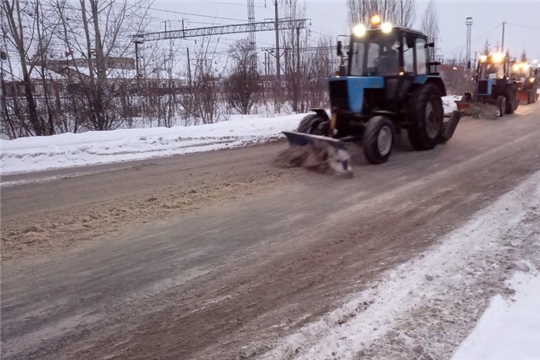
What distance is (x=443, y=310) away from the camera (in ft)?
10.4

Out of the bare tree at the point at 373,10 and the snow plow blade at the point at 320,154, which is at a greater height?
the bare tree at the point at 373,10

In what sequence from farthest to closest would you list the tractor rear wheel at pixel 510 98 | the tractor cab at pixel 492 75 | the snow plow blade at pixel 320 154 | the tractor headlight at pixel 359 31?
the tractor cab at pixel 492 75 → the tractor rear wheel at pixel 510 98 → the tractor headlight at pixel 359 31 → the snow plow blade at pixel 320 154

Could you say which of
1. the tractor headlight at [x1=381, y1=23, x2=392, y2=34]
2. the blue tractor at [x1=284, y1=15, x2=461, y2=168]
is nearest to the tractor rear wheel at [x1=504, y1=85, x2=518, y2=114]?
the blue tractor at [x1=284, y1=15, x2=461, y2=168]

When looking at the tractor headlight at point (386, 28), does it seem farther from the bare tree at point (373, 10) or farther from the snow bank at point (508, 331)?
the bare tree at point (373, 10)

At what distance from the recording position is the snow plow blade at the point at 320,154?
718 centimetres

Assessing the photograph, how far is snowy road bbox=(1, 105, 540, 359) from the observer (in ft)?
9.76

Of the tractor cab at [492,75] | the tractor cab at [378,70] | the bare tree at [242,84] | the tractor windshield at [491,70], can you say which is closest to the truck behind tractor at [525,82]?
the tractor cab at [492,75]

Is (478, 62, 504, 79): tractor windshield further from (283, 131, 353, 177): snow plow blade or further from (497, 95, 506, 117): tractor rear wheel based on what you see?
(283, 131, 353, 177): snow plow blade

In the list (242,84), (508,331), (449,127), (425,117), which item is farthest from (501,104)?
(508,331)

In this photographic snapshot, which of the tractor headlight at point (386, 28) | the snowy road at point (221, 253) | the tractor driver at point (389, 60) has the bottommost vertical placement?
the snowy road at point (221, 253)

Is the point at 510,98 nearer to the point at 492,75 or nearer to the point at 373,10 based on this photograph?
the point at 492,75

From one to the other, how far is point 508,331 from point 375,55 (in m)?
6.99

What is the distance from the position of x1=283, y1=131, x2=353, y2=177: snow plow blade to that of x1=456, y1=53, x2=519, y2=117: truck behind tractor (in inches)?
422

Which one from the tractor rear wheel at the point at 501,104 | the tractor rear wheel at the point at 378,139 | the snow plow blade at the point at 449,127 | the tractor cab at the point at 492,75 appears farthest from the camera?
the tractor cab at the point at 492,75
